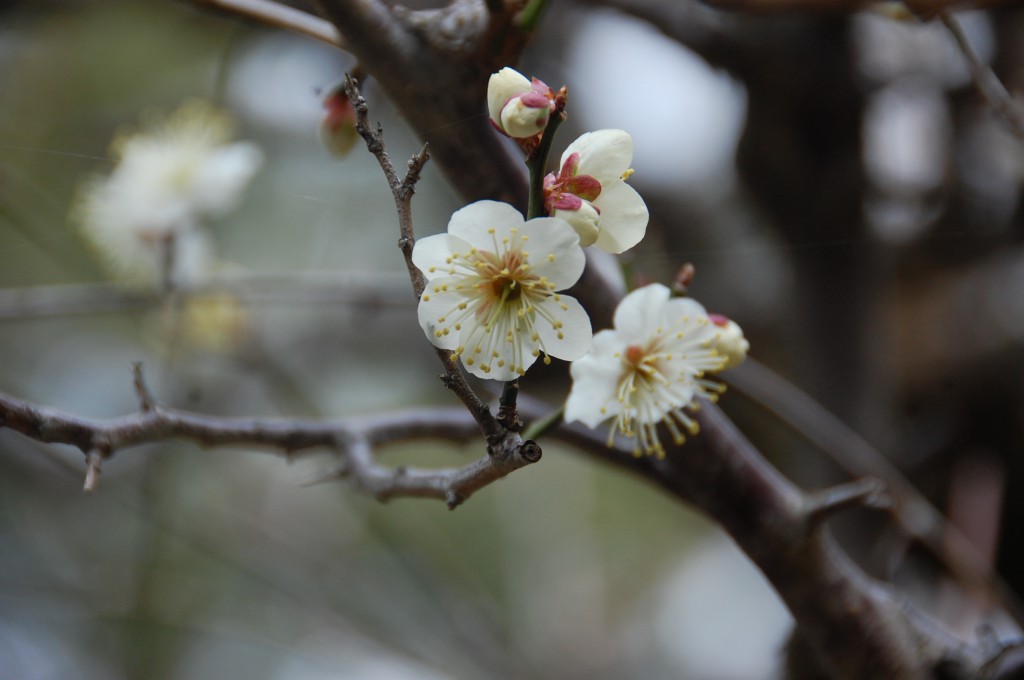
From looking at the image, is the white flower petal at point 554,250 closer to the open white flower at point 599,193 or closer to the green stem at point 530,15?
the open white flower at point 599,193

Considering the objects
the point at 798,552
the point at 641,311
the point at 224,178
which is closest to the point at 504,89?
the point at 641,311

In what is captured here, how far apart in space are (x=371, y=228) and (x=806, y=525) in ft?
1.63

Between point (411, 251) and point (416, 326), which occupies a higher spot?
point (411, 251)

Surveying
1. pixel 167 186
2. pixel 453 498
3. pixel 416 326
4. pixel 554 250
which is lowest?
pixel 416 326

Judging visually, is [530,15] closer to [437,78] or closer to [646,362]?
[437,78]

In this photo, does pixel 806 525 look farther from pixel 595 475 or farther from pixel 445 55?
pixel 595 475

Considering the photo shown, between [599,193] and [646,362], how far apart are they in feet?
0.41

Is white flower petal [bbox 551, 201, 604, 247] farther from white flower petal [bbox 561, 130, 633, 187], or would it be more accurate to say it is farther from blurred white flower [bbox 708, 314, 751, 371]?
blurred white flower [bbox 708, 314, 751, 371]

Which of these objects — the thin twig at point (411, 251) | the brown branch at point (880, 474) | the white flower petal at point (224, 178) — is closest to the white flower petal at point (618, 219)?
the thin twig at point (411, 251)

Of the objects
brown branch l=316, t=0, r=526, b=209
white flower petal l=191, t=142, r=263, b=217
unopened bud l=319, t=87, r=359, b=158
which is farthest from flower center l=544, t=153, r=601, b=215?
white flower petal l=191, t=142, r=263, b=217

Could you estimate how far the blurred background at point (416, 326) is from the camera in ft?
2.46

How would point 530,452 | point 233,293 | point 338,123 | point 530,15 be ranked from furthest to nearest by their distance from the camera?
point 233,293 → point 338,123 → point 530,15 → point 530,452

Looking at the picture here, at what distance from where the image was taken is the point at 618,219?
0.37 metres

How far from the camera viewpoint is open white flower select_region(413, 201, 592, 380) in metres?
0.34
